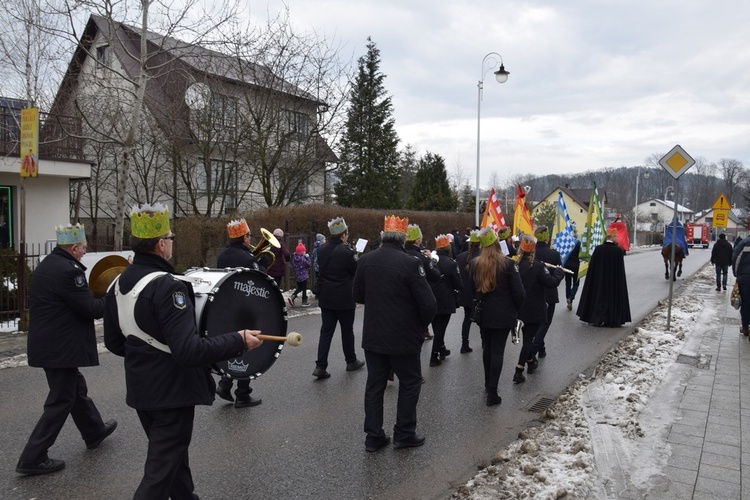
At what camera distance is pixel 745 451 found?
198 inches

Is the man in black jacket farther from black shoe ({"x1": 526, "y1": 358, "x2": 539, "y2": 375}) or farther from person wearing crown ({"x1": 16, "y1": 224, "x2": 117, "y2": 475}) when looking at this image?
person wearing crown ({"x1": 16, "y1": 224, "x2": 117, "y2": 475})

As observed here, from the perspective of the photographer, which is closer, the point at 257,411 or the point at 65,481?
the point at 65,481

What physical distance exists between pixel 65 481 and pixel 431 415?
11.2ft

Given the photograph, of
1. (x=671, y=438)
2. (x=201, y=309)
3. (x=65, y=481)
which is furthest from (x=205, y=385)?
(x=671, y=438)

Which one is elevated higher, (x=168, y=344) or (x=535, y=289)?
(x=168, y=344)

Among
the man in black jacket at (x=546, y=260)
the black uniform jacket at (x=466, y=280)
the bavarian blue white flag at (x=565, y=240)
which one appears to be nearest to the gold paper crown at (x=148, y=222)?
the black uniform jacket at (x=466, y=280)

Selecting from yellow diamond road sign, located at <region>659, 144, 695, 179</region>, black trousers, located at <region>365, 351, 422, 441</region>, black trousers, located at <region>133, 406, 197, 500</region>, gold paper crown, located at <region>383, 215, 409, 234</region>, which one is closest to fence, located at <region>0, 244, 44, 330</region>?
gold paper crown, located at <region>383, 215, 409, 234</region>

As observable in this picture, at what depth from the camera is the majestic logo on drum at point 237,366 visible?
369 centimetres

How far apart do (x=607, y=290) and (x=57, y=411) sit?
10.1 m

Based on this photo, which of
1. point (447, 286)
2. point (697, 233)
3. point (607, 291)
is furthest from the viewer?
point (697, 233)

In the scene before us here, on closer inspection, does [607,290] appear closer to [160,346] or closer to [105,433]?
[105,433]

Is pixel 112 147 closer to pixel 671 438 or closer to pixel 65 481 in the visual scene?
pixel 65 481

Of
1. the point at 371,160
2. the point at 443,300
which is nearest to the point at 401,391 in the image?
the point at 443,300

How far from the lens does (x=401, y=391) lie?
5094 millimetres
